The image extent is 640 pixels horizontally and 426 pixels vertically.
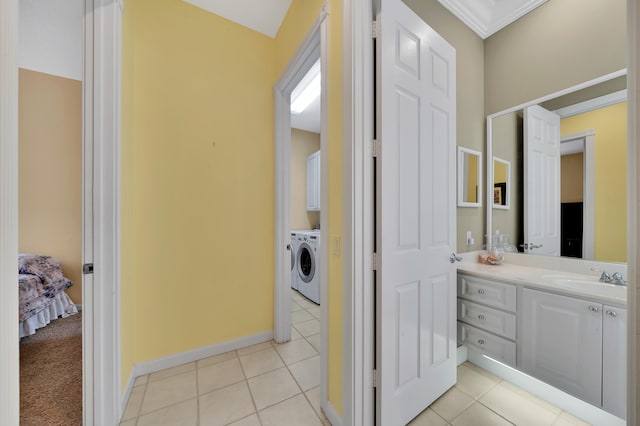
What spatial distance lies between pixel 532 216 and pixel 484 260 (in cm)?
51

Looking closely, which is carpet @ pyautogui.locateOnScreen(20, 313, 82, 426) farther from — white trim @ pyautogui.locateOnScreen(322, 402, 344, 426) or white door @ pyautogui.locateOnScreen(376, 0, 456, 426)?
white door @ pyautogui.locateOnScreen(376, 0, 456, 426)

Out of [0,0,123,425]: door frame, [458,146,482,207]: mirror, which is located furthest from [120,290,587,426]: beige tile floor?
[458,146,482,207]: mirror

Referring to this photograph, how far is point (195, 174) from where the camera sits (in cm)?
196

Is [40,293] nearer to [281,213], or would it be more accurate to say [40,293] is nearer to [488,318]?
[281,213]

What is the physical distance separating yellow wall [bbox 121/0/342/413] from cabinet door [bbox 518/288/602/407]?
1.36 m

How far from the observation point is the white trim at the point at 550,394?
1296mm

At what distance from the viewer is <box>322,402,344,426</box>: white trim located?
1.27 metres

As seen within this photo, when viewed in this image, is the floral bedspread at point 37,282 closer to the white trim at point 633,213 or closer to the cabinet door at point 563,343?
the white trim at point 633,213

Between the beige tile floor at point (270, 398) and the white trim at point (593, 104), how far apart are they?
2.00 m

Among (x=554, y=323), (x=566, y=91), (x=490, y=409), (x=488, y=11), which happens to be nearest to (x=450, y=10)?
(x=488, y=11)

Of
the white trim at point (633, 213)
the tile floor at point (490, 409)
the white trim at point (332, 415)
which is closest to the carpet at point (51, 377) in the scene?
the white trim at point (332, 415)

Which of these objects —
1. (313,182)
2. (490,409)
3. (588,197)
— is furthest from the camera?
(313,182)

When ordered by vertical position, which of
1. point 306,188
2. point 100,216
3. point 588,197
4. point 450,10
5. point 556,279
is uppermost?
point 450,10

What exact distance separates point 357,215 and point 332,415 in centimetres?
117
